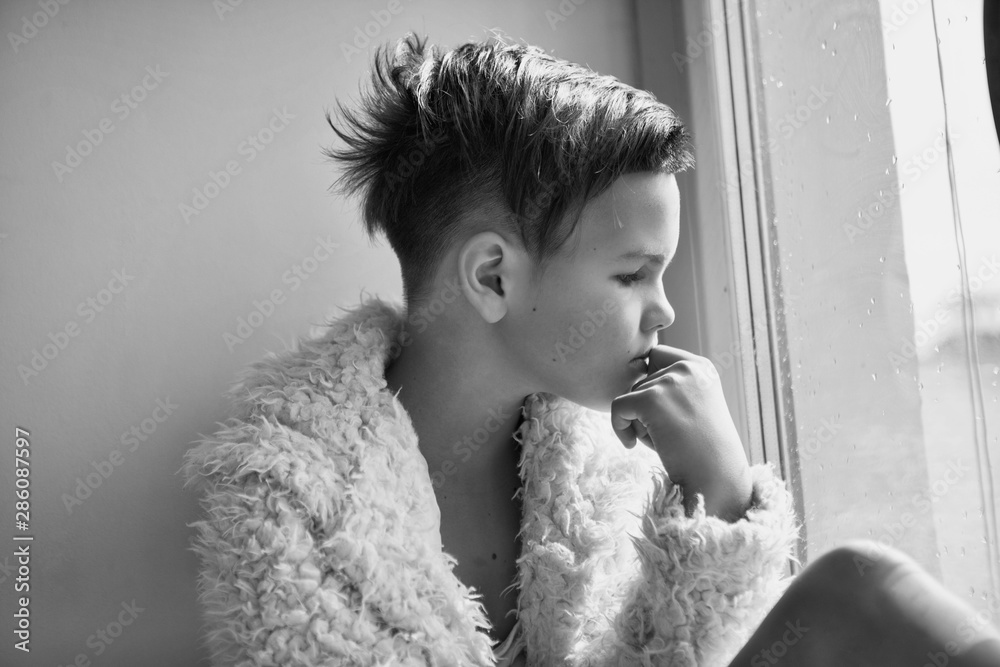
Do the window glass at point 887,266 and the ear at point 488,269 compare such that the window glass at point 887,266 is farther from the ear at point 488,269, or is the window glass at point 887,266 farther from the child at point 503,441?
the ear at point 488,269

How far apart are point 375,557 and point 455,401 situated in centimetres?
25

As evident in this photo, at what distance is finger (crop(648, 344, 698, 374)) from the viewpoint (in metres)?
1.00

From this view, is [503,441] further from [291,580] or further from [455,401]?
[291,580]

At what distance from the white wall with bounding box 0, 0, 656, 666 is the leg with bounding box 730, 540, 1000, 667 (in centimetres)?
80

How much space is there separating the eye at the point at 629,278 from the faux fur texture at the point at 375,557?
232 millimetres

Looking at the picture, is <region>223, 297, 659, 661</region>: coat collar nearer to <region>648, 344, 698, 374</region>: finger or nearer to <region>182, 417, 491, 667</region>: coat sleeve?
<region>182, 417, 491, 667</region>: coat sleeve

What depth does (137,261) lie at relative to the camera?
1.20 meters

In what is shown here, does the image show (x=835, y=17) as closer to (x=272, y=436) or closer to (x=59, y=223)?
Answer: (x=272, y=436)

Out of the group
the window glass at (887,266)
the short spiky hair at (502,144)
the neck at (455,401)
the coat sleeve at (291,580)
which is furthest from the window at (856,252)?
the coat sleeve at (291,580)

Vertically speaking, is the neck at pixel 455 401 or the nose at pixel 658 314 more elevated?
the nose at pixel 658 314

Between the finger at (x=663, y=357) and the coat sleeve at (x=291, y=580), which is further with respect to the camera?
the finger at (x=663, y=357)

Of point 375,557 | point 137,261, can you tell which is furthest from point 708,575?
point 137,261

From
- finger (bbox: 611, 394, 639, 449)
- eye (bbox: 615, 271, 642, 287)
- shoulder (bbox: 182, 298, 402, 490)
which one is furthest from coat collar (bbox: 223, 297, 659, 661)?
eye (bbox: 615, 271, 642, 287)

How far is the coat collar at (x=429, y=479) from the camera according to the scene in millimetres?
922
